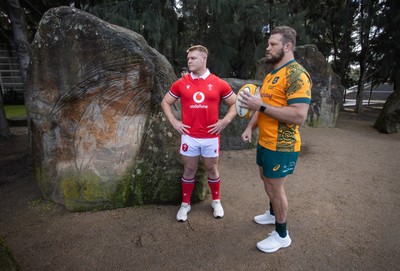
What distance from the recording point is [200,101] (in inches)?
98.0

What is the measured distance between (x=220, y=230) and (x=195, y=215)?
1.18 ft

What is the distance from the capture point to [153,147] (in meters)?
3.00

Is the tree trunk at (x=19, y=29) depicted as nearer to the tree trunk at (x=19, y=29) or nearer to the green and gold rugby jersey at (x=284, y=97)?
the tree trunk at (x=19, y=29)

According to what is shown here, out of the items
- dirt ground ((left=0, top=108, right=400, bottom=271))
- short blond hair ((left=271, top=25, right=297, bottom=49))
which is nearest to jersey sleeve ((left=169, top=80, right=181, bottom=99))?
short blond hair ((left=271, top=25, right=297, bottom=49))

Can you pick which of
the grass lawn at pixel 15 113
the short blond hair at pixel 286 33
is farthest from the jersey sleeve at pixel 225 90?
the grass lawn at pixel 15 113

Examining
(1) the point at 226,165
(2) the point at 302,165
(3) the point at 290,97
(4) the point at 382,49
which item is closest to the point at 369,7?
(4) the point at 382,49

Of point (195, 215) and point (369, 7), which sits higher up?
point (369, 7)

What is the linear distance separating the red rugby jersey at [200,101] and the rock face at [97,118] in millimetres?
529

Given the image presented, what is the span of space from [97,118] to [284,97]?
1.89 m

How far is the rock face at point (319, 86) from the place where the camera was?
317 inches

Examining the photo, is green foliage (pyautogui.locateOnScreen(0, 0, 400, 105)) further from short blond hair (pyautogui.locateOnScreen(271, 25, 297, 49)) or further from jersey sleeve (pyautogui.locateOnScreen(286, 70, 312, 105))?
jersey sleeve (pyautogui.locateOnScreen(286, 70, 312, 105))

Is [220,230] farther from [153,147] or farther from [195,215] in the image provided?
[153,147]

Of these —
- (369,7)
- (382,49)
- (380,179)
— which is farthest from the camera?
(382,49)

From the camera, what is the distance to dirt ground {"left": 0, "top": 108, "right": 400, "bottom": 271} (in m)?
2.22
